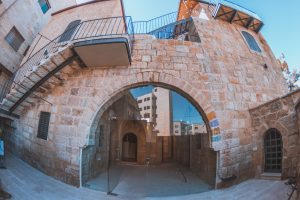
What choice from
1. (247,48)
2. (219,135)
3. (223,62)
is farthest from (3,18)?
(247,48)

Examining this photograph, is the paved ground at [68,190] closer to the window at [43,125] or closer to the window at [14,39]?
the window at [43,125]

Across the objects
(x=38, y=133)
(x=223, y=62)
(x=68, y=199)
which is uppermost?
(x=223, y=62)

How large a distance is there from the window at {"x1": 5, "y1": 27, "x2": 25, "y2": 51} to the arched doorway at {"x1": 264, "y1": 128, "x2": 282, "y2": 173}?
12.5 m

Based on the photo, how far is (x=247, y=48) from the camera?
23.7ft

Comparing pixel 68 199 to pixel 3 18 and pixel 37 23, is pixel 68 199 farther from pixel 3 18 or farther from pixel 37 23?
pixel 37 23

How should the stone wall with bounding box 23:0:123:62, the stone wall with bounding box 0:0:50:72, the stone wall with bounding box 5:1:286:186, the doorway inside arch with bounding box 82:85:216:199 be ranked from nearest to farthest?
the stone wall with bounding box 5:1:286:186, the doorway inside arch with bounding box 82:85:216:199, the stone wall with bounding box 23:0:123:62, the stone wall with bounding box 0:0:50:72

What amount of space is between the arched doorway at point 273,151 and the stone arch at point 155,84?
172 cm

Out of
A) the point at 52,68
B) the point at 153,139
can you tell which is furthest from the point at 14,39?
the point at 153,139

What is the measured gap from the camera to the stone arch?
500 centimetres

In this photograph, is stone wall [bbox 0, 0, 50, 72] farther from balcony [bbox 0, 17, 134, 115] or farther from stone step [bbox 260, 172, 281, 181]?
stone step [bbox 260, 172, 281, 181]

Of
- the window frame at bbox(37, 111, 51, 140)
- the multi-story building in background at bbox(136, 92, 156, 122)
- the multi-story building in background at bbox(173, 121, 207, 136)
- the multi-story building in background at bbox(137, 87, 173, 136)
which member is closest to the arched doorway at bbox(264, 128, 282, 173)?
the multi-story building in background at bbox(173, 121, 207, 136)

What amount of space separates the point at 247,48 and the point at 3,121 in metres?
11.1

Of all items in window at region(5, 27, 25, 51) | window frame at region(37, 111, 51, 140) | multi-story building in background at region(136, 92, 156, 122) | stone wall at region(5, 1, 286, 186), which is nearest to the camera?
stone wall at region(5, 1, 286, 186)

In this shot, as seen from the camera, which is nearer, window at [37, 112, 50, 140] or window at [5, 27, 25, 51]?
window at [37, 112, 50, 140]
